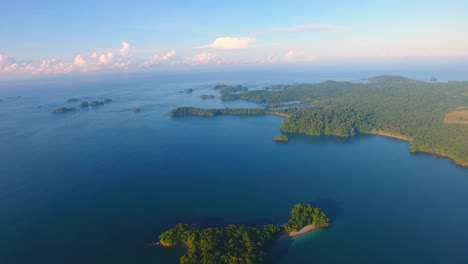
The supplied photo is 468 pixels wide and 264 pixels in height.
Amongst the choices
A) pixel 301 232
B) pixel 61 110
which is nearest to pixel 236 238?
pixel 301 232

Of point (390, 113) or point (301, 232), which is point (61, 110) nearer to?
point (301, 232)

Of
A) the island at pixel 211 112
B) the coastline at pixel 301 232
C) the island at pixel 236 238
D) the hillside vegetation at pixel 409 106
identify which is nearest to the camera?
the island at pixel 236 238

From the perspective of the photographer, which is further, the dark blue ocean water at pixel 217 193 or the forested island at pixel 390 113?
the forested island at pixel 390 113

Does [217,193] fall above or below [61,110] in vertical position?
below

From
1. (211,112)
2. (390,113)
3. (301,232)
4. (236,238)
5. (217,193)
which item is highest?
(390,113)

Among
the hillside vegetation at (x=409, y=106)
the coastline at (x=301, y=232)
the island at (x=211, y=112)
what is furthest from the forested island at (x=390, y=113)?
the coastline at (x=301, y=232)

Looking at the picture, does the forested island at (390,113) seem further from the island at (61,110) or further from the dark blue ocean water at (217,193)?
the island at (61,110)

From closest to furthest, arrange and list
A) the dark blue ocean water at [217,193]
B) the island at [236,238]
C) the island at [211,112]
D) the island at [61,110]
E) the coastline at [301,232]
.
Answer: the island at [236,238]
the dark blue ocean water at [217,193]
the coastline at [301,232]
the island at [211,112]
the island at [61,110]
